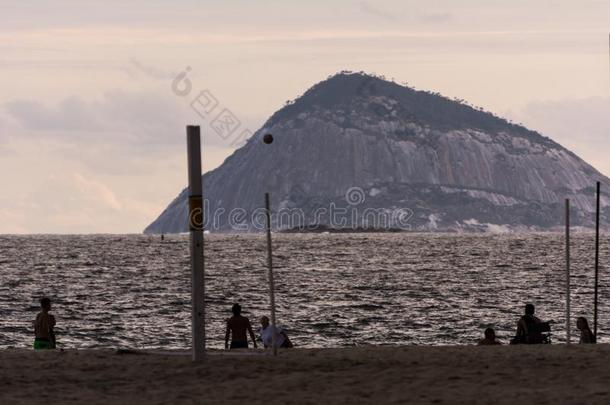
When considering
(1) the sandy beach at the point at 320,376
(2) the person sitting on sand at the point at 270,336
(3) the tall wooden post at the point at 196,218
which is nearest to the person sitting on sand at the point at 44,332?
(1) the sandy beach at the point at 320,376

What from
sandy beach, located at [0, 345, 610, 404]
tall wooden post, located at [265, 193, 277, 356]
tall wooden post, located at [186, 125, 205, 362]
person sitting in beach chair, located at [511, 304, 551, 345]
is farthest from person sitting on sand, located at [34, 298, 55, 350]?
person sitting in beach chair, located at [511, 304, 551, 345]

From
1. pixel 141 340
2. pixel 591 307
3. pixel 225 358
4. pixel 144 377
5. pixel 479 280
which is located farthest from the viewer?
pixel 479 280

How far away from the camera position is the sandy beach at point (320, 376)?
17906mm

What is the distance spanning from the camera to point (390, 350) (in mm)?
24375

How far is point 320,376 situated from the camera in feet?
66.2

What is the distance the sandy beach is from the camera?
17906mm

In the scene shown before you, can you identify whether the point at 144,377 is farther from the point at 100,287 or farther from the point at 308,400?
the point at 100,287

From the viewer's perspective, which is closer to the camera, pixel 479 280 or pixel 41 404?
pixel 41 404

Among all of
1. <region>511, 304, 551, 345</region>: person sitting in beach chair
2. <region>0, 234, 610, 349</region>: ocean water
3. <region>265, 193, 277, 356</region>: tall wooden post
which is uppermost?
<region>265, 193, 277, 356</region>: tall wooden post

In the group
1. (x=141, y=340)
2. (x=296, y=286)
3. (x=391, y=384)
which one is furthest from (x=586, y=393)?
(x=296, y=286)

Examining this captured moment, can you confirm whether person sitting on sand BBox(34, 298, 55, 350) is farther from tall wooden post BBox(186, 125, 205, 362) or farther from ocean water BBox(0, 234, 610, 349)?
ocean water BBox(0, 234, 610, 349)

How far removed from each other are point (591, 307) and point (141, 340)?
3230 centimetres

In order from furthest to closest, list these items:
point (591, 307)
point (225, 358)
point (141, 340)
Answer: point (591, 307) → point (141, 340) → point (225, 358)

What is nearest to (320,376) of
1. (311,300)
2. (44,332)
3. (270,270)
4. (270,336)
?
(270,270)
